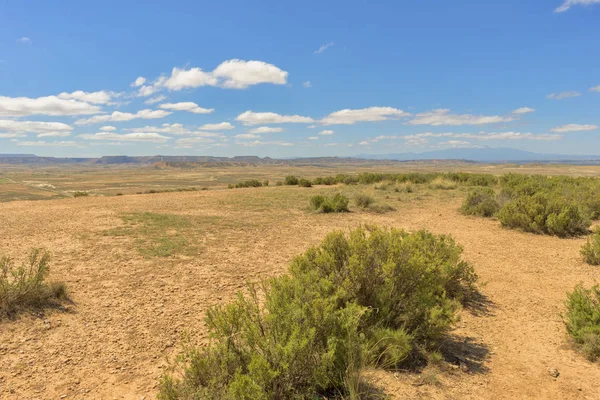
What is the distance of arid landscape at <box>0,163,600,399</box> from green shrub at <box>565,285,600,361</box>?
14cm

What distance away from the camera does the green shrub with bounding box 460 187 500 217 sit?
13539mm

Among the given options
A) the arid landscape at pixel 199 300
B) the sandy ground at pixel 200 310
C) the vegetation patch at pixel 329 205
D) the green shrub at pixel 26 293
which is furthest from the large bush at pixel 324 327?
the vegetation patch at pixel 329 205

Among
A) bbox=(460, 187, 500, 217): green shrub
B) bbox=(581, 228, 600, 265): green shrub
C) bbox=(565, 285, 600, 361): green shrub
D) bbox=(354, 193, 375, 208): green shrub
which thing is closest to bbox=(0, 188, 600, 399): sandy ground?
bbox=(565, 285, 600, 361): green shrub

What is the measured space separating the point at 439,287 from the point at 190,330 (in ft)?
12.0

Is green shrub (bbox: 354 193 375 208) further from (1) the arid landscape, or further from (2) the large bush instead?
(2) the large bush

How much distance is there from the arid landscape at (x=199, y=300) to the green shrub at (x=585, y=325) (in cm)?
14

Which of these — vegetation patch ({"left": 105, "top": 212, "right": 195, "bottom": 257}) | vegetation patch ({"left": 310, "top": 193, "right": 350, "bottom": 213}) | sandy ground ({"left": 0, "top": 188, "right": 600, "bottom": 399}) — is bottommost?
sandy ground ({"left": 0, "top": 188, "right": 600, "bottom": 399})

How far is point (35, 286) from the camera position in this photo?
5.43m

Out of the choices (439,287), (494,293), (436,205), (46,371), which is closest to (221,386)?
(46,371)

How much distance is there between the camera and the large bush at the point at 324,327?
2.98 meters

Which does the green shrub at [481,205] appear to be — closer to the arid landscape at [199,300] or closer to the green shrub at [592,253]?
the arid landscape at [199,300]

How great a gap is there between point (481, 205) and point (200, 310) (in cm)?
1225

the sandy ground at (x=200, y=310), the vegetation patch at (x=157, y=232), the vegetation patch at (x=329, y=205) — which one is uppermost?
the vegetation patch at (x=329, y=205)

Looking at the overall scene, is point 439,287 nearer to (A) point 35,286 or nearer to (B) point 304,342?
(B) point 304,342
